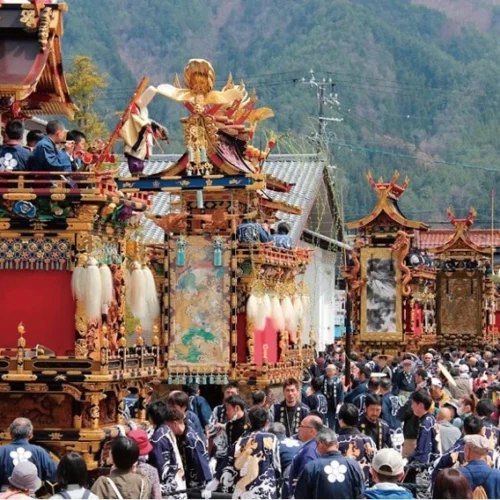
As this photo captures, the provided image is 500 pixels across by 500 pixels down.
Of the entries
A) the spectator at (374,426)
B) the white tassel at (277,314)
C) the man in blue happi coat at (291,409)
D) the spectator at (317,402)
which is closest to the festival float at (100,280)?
the white tassel at (277,314)

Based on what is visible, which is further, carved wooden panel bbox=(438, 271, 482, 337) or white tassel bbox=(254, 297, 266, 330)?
carved wooden panel bbox=(438, 271, 482, 337)

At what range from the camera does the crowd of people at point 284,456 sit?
1167 centimetres

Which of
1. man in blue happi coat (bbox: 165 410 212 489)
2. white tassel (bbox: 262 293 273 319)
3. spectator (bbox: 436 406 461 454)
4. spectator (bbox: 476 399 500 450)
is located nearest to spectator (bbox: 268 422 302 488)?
man in blue happi coat (bbox: 165 410 212 489)

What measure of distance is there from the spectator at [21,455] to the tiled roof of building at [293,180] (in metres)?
25.8

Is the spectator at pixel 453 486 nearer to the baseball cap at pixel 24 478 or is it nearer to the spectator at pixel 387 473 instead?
the spectator at pixel 387 473

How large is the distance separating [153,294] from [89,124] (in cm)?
2210

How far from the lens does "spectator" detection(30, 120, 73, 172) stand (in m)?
17.2

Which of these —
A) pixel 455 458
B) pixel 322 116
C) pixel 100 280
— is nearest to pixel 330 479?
pixel 455 458

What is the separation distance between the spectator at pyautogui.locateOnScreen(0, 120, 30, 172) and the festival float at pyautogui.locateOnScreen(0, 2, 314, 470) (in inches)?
14.7

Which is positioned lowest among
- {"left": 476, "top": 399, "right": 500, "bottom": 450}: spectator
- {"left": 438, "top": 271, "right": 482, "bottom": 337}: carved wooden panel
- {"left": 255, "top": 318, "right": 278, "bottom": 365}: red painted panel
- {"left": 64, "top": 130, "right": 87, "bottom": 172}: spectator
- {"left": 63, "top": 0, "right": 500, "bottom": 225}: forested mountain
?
{"left": 476, "top": 399, "right": 500, "bottom": 450}: spectator

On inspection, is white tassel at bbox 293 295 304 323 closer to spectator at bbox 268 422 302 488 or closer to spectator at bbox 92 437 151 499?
spectator at bbox 268 422 302 488

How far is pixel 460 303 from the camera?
51906 millimetres

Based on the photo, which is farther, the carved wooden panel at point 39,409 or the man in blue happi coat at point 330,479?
the carved wooden panel at point 39,409

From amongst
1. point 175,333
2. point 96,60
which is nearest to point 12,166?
point 175,333
